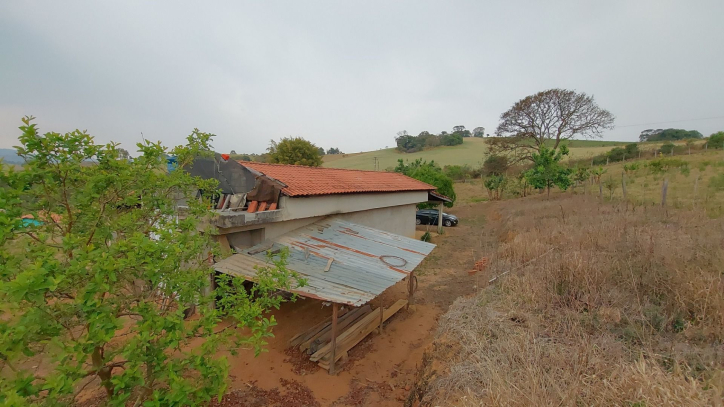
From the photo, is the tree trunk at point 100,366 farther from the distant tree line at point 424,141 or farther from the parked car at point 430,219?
the distant tree line at point 424,141

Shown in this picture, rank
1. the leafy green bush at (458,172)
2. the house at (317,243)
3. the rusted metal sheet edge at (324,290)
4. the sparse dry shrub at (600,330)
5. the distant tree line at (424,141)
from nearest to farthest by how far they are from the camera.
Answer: the sparse dry shrub at (600,330)
the rusted metal sheet edge at (324,290)
the house at (317,243)
the leafy green bush at (458,172)
the distant tree line at (424,141)

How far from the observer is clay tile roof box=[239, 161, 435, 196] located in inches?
373

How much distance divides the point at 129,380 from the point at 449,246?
1668 cm

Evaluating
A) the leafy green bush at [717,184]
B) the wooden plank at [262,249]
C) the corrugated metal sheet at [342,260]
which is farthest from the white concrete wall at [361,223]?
the leafy green bush at [717,184]

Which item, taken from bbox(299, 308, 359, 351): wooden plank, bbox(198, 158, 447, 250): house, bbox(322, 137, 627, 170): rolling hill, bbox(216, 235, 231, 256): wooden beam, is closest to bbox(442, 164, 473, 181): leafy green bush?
bbox(322, 137, 627, 170): rolling hill

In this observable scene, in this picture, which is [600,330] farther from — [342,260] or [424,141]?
[424,141]

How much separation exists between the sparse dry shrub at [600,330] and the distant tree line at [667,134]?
67597 millimetres

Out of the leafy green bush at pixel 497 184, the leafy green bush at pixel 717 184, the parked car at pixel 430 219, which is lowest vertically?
the parked car at pixel 430 219

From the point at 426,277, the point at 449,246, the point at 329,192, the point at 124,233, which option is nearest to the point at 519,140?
the point at 449,246

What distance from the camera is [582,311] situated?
497cm

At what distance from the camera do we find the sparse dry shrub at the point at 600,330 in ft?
9.97

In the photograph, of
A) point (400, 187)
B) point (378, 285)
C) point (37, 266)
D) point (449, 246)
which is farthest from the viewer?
point (449, 246)

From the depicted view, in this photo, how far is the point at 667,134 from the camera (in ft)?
183

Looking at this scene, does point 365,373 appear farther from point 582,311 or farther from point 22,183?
point 22,183
